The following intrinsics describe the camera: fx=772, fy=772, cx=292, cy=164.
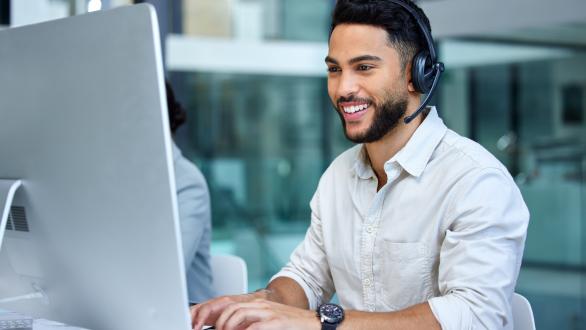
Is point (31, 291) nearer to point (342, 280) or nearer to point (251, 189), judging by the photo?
point (342, 280)

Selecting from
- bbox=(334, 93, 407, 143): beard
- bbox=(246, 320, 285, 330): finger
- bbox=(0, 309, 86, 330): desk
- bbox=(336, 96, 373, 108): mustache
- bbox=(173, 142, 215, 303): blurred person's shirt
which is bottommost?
bbox=(173, 142, 215, 303): blurred person's shirt

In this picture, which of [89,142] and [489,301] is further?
[489,301]

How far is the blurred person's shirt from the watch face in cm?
95

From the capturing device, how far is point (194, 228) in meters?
2.39

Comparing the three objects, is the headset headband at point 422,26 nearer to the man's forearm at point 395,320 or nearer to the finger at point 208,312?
the man's forearm at point 395,320

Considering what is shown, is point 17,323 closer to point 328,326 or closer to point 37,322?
point 37,322

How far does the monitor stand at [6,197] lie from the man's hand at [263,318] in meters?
0.40

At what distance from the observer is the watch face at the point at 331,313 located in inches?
52.9

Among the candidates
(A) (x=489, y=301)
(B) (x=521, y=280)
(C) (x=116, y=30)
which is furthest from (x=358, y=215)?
(B) (x=521, y=280)

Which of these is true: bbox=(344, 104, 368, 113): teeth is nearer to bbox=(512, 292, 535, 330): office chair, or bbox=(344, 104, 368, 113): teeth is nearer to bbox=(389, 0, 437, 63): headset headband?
bbox=(389, 0, 437, 63): headset headband

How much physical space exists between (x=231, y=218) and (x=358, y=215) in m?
4.23

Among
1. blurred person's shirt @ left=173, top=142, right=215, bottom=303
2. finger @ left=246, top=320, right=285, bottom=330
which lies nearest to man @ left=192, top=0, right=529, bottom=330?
finger @ left=246, top=320, right=285, bottom=330

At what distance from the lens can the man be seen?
146 centimetres

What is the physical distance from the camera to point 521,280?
185 inches
